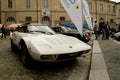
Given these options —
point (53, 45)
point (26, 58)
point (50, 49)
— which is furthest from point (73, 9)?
point (50, 49)

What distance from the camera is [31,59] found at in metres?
6.63

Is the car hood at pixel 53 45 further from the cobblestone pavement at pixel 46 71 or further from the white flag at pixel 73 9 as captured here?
the white flag at pixel 73 9

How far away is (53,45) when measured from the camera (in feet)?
20.6

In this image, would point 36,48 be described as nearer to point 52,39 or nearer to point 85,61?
point 52,39

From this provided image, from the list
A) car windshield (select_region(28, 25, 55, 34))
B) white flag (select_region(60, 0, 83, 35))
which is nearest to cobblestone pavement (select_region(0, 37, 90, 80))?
car windshield (select_region(28, 25, 55, 34))

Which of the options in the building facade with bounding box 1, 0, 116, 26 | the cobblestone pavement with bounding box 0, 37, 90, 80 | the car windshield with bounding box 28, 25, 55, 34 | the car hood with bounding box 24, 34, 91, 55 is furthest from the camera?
the building facade with bounding box 1, 0, 116, 26

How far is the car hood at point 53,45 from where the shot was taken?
599 cm

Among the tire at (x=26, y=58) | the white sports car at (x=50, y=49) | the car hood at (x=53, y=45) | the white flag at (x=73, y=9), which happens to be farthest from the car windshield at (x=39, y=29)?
the tire at (x=26, y=58)

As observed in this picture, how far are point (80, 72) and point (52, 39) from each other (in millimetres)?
1296

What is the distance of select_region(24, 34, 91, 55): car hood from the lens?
5995mm

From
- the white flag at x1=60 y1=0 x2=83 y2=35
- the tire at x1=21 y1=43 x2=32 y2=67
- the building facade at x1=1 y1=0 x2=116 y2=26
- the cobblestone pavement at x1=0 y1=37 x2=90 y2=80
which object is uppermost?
the building facade at x1=1 y1=0 x2=116 y2=26

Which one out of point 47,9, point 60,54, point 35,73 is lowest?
point 35,73

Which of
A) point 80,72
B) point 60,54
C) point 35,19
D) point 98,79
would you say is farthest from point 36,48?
point 35,19

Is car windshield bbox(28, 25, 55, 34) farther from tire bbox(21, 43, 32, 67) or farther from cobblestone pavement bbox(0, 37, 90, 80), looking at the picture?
tire bbox(21, 43, 32, 67)
